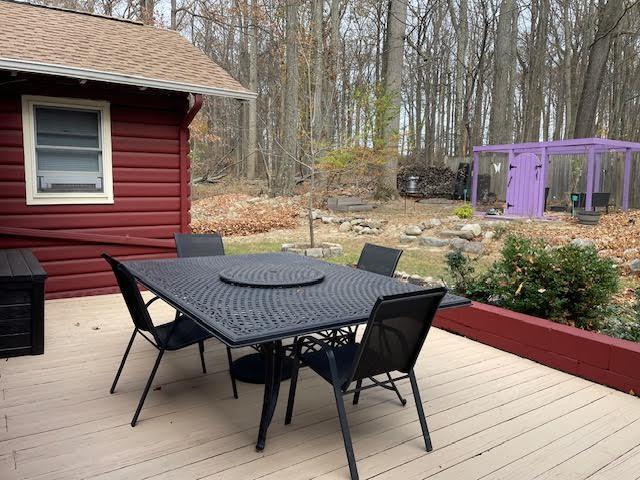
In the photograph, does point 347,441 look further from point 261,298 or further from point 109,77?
point 109,77

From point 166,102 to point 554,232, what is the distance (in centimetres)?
722

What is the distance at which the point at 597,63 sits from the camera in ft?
45.4

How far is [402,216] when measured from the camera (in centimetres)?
1195

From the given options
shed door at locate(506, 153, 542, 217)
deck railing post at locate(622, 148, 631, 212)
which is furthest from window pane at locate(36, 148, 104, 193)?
deck railing post at locate(622, 148, 631, 212)

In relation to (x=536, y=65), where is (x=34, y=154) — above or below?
below

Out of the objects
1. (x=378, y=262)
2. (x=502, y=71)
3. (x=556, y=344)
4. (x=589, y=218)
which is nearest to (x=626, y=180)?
(x=589, y=218)

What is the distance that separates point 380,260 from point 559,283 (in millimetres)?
1284

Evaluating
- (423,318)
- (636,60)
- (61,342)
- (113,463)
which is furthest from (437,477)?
(636,60)

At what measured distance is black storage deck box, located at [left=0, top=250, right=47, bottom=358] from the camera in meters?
3.44

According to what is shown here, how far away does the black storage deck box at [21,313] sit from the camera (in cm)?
344

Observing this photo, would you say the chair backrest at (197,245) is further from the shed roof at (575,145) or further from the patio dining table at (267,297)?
the shed roof at (575,145)

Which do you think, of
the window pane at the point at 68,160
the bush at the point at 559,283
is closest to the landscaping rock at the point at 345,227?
the window pane at the point at 68,160

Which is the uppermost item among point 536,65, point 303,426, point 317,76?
point 536,65

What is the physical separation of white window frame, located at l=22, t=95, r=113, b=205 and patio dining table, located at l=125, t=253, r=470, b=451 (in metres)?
2.31
